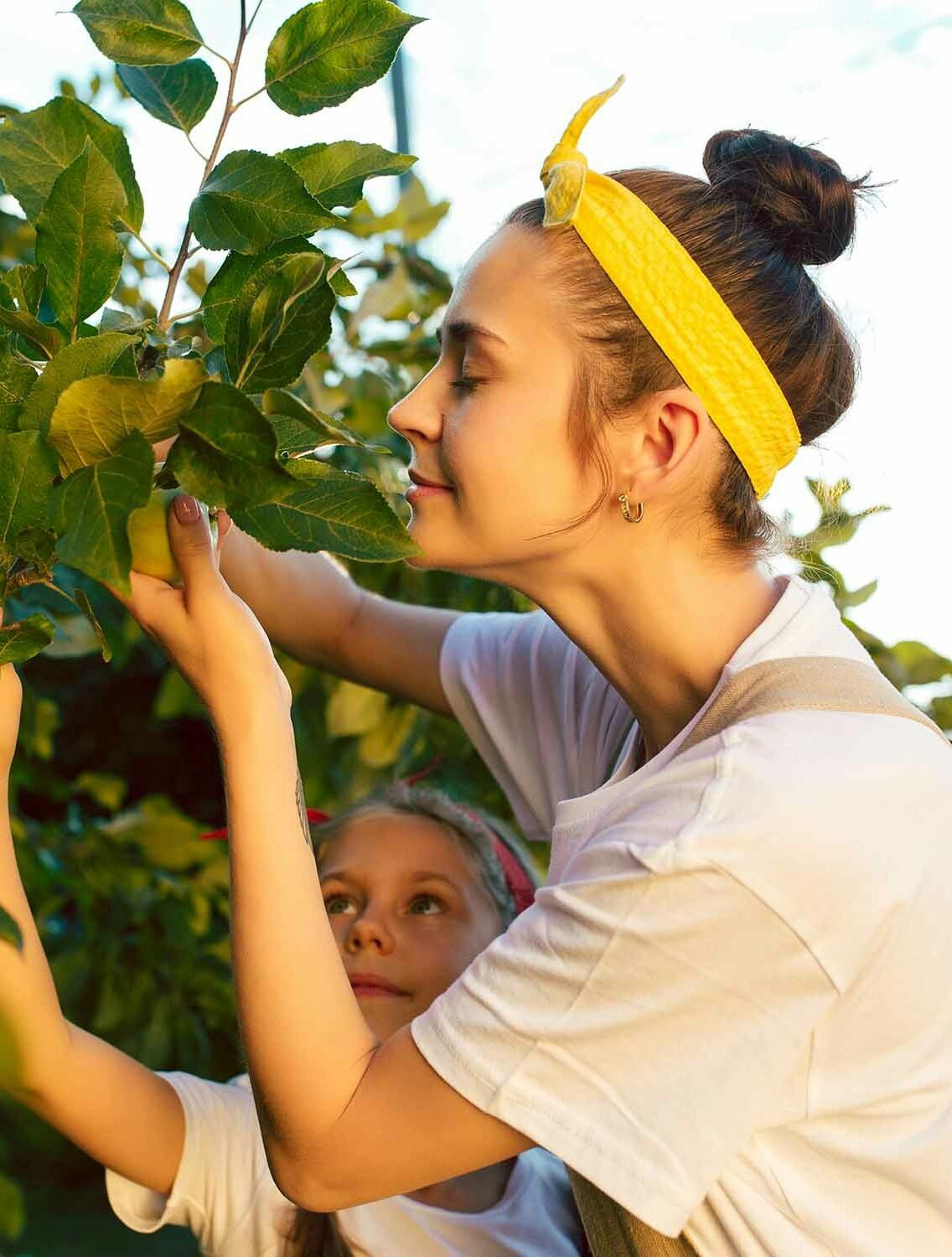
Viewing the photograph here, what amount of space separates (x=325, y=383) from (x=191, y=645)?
1.02m

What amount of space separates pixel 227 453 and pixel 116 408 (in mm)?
52

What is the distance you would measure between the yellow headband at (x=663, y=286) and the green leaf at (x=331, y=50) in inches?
14.6

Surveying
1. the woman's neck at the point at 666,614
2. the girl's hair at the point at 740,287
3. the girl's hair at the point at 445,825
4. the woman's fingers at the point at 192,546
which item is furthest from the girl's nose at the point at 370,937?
the woman's fingers at the point at 192,546

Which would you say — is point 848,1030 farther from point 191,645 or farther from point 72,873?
point 72,873

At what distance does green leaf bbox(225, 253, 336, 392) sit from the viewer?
0.68 metres

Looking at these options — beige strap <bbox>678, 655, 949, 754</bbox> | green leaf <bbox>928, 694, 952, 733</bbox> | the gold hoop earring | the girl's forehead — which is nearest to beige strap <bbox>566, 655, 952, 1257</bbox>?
beige strap <bbox>678, 655, 949, 754</bbox>

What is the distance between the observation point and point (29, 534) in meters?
0.70

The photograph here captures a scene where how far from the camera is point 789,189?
4.11 ft

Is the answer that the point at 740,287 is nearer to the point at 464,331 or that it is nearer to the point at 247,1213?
the point at 464,331

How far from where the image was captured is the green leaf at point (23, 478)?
660 mm

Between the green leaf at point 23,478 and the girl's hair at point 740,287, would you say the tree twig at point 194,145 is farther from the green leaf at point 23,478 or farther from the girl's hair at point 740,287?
the girl's hair at point 740,287

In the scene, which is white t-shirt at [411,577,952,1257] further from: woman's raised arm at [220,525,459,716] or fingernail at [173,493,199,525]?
woman's raised arm at [220,525,459,716]

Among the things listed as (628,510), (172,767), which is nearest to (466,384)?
(628,510)

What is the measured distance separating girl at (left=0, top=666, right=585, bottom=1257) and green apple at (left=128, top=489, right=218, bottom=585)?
17 centimetres
